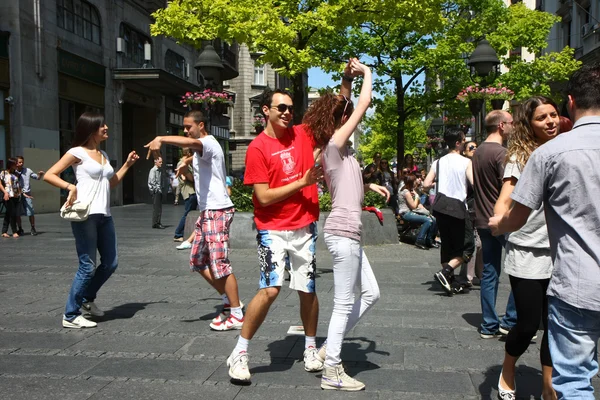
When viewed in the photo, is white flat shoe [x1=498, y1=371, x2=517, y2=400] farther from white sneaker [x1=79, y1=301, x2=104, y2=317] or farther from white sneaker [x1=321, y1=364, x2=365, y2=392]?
white sneaker [x1=79, y1=301, x2=104, y2=317]

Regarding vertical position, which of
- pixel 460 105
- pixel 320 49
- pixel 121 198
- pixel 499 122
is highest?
pixel 320 49

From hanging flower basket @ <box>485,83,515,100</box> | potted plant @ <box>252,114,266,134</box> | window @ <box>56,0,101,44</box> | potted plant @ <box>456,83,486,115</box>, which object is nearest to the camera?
potted plant @ <box>252,114,266,134</box>

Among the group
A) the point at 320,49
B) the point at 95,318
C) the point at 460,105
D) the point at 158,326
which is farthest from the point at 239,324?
the point at 460,105

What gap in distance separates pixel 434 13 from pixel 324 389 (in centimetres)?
1419

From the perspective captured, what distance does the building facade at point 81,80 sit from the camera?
65.7 ft

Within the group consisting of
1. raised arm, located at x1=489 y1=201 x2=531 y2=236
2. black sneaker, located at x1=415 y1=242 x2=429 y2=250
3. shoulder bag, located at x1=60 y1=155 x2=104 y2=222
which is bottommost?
black sneaker, located at x1=415 y1=242 x2=429 y2=250

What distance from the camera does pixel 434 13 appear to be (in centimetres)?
1656

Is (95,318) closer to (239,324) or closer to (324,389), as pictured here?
(239,324)

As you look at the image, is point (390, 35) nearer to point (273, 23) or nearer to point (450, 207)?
point (273, 23)

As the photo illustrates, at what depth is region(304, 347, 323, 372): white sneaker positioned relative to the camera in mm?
4375

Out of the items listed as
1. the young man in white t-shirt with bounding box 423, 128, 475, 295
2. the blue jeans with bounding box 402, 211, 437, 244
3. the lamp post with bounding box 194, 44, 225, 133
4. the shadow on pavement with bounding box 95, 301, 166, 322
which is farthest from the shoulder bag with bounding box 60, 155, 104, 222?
the lamp post with bounding box 194, 44, 225, 133

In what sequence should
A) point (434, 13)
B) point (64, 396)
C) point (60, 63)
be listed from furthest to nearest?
point (60, 63) < point (434, 13) < point (64, 396)

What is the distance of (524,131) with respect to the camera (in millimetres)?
3998

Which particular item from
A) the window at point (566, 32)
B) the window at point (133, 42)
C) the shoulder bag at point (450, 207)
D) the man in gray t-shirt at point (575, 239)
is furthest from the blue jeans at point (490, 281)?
the window at point (566, 32)
